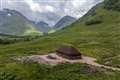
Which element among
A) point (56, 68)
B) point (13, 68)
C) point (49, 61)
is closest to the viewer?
point (13, 68)

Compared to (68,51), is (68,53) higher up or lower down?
lower down

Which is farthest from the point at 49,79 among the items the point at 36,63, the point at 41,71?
the point at 36,63

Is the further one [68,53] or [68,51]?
[68,51]

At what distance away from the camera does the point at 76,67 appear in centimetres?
8700

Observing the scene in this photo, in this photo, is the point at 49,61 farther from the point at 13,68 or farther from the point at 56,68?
the point at 13,68

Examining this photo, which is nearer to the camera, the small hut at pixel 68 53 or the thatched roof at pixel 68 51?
the small hut at pixel 68 53

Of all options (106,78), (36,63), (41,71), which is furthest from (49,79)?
(106,78)

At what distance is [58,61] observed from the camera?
307ft

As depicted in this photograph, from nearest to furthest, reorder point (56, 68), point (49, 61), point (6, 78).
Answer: point (6, 78) < point (56, 68) < point (49, 61)

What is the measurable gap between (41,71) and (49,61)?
38.2ft

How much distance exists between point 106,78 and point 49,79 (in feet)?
51.8

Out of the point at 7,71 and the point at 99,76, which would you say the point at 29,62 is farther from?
the point at 99,76

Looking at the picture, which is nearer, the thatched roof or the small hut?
the small hut

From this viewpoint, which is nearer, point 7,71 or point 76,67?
point 7,71
